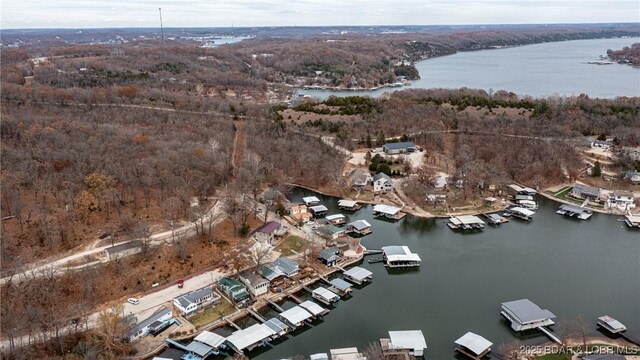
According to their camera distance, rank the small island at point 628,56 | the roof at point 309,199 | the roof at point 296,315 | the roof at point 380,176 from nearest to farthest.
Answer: the roof at point 296,315
the roof at point 309,199
the roof at point 380,176
the small island at point 628,56

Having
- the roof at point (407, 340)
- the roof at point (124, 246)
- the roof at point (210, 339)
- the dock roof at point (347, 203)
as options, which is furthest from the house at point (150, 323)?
the dock roof at point (347, 203)

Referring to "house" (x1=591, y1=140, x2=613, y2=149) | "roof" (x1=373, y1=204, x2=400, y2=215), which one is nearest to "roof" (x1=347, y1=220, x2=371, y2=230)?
"roof" (x1=373, y1=204, x2=400, y2=215)

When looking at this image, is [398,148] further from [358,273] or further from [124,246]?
[124,246]

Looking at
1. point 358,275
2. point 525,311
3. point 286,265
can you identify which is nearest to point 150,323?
point 286,265

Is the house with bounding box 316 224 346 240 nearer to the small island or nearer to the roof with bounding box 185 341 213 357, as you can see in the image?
the roof with bounding box 185 341 213 357

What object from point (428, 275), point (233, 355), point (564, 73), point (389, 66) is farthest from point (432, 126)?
point (564, 73)

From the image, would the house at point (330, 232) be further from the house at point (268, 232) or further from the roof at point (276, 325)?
the roof at point (276, 325)
